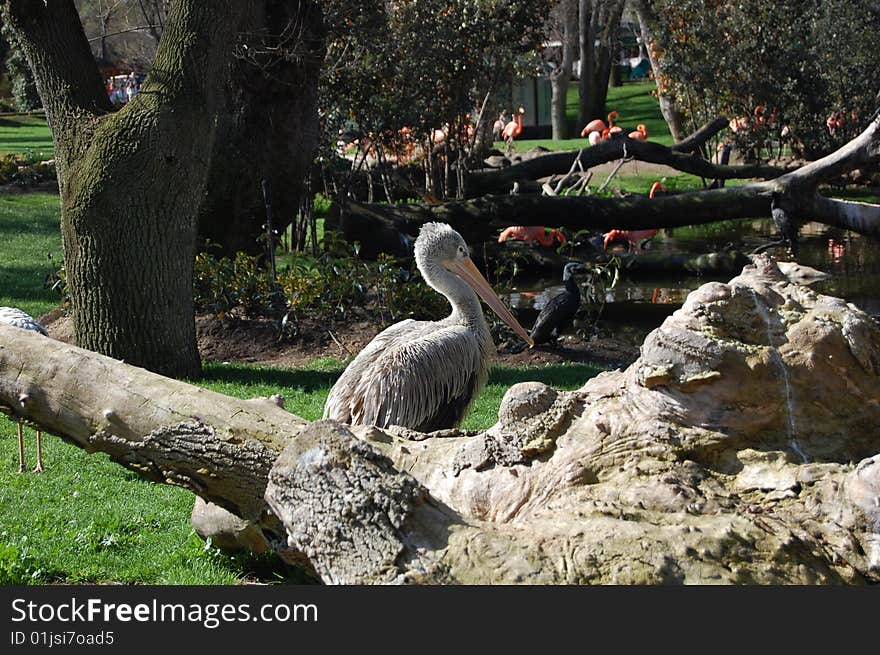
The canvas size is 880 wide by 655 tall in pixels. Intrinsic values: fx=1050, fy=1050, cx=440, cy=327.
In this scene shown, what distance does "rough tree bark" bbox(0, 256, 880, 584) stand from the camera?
3166 mm

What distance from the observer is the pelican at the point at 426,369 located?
6.29 meters

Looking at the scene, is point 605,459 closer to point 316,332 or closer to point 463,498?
point 463,498

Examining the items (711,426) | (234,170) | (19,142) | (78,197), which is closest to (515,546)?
(711,426)

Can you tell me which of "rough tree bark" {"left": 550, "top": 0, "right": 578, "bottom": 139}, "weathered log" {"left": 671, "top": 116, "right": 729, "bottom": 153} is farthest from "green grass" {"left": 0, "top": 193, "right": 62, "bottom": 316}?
"rough tree bark" {"left": 550, "top": 0, "right": 578, "bottom": 139}

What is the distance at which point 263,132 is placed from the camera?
511 inches

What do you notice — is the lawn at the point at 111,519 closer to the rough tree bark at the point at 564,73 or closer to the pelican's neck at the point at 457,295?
the pelican's neck at the point at 457,295

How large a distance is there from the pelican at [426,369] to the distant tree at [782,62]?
17.1m

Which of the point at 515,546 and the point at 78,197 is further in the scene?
the point at 78,197

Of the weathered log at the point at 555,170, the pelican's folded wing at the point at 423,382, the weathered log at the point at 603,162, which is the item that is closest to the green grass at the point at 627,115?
the weathered log at the point at 555,170

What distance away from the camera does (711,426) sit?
11.8 feet

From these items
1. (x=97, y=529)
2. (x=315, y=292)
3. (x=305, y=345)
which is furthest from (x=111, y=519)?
(x=315, y=292)

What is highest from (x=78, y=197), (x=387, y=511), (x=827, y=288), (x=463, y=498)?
(x=78, y=197)

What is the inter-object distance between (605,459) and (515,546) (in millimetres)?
648

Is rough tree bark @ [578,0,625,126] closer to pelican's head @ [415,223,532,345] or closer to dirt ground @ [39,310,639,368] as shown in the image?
dirt ground @ [39,310,639,368]
